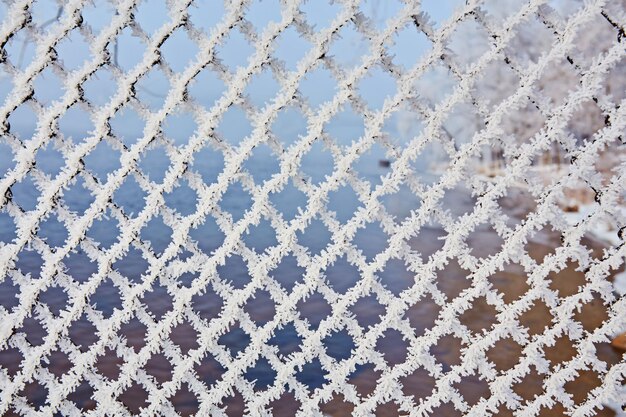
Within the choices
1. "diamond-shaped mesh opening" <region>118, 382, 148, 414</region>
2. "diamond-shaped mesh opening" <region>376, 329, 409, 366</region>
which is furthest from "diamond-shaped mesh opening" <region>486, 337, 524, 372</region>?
"diamond-shaped mesh opening" <region>118, 382, 148, 414</region>

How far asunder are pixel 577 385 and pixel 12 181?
2.93m

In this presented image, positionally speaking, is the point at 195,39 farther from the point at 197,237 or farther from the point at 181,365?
the point at 197,237

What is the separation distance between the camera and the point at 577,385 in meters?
3.00

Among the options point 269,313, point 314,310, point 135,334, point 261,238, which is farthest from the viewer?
point 261,238

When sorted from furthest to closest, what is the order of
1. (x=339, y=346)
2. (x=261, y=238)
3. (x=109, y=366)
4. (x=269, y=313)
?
(x=261, y=238) < (x=269, y=313) < (x=339, y=346) < (x=109, y=366)

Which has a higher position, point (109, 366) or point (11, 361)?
point (109, 366)

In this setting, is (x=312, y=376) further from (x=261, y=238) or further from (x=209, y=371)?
(x=261, y=238)

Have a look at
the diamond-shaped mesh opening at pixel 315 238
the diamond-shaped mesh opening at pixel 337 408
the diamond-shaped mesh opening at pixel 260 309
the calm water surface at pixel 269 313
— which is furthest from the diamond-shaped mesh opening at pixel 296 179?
the diamond-shaped mesh opening at pixel 315 238

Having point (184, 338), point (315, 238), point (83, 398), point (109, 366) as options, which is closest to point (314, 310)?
point (184, 338)

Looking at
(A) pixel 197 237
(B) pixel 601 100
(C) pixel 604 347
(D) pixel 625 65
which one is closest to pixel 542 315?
(C) pixel 604 347

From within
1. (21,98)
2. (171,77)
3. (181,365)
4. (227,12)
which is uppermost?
(227,12)

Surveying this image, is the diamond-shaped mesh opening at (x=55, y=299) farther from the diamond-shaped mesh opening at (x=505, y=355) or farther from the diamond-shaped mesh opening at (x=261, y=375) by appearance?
the diamond-shaped mesh opening at (x=505, y=355)

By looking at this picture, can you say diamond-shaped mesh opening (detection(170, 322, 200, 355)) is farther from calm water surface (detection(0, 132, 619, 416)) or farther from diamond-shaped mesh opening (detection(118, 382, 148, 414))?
diamond-shaped mesh opening (detection(118, 382, 148, 414))

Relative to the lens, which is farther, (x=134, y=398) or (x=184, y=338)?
(x=184, y=338)
